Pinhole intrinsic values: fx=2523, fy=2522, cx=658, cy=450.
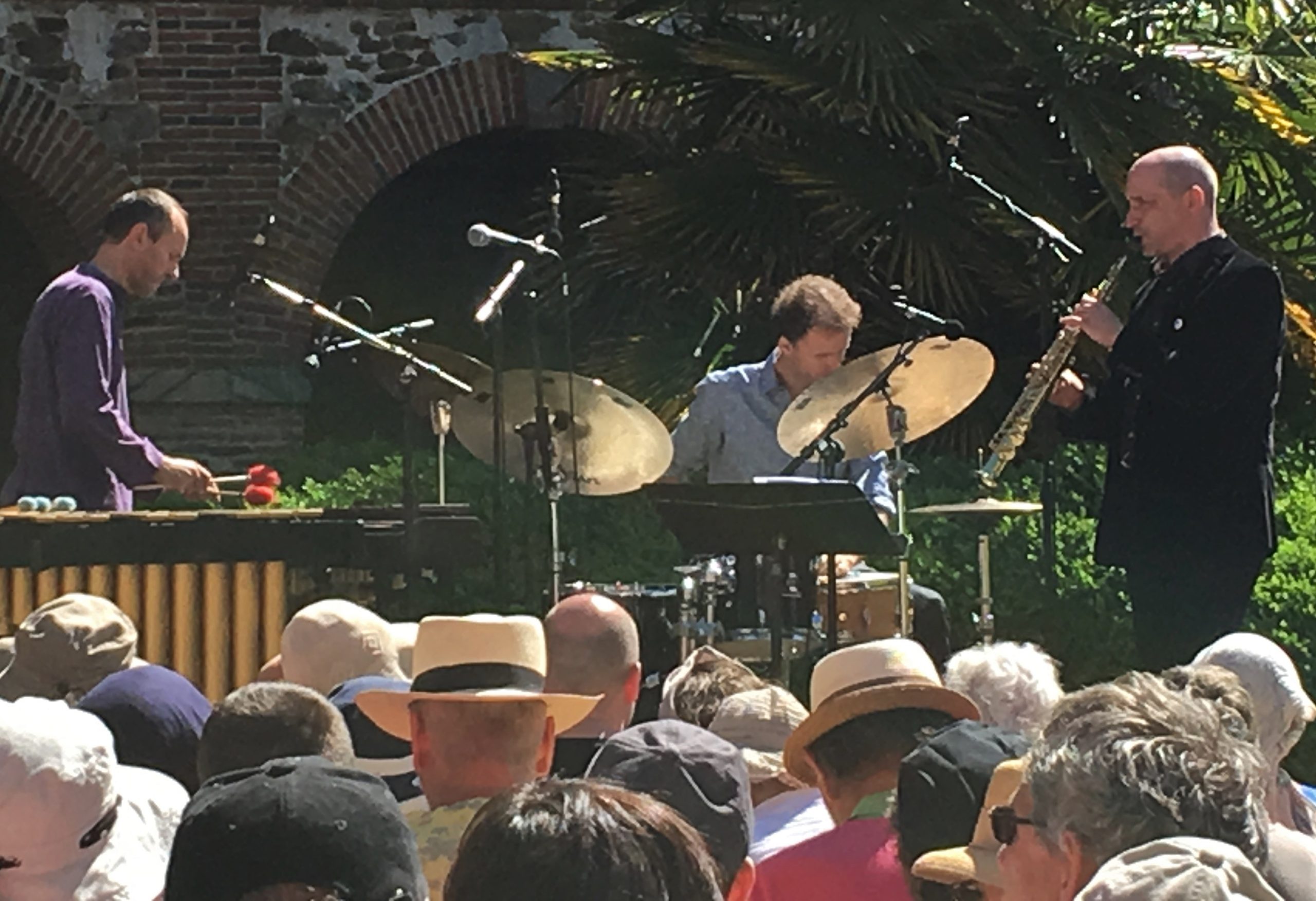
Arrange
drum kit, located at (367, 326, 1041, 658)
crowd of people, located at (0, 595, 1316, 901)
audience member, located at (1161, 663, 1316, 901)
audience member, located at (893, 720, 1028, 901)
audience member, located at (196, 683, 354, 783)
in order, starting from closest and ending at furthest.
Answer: crowd of people, located at (0, 595, 1316, 901) → audience member, located at (1161, 663, 1316, 901) → audience member, located at (893, 720, 1028, 901) → audience member, located at (196, 683, 354, 783) → drum kit, located at (367, 326, 1041, 658)

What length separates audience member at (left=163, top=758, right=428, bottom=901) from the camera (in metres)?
Result: 2.99

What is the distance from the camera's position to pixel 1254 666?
202 inches

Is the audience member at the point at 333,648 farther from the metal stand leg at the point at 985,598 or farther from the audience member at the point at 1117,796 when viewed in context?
the metal stand leg at the point at 985,598

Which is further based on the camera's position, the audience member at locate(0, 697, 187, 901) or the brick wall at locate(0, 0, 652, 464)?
the brick wall at locate(0, 0, 652, 464)

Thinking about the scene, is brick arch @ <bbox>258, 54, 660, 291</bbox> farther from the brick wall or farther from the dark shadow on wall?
the dark shadow on wall

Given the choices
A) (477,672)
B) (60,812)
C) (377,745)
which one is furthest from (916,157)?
(60,812)

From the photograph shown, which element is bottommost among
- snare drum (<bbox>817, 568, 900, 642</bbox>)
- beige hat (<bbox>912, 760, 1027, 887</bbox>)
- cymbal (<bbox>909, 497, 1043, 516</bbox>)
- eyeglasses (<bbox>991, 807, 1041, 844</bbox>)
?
snare drum (<bbox>817, 568, 900, 642</bbox>)

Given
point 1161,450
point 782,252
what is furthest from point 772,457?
point 782,252

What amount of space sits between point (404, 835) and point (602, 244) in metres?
9.28

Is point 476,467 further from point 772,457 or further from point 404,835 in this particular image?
point 404,835

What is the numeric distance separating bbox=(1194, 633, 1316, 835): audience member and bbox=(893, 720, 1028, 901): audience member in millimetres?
1164

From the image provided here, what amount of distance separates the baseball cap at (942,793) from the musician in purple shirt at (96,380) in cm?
416

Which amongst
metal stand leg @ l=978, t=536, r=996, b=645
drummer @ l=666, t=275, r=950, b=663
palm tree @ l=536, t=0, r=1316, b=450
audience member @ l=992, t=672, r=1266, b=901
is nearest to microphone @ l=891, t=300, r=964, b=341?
drummer @ l=666, t=275, r=950, b=663

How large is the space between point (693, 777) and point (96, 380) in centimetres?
444
